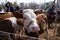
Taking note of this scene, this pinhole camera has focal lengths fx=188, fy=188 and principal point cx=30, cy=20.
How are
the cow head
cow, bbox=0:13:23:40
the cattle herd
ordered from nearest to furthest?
1. the cow head
2. the cattle herd
3. cow, bbox=0:13:23:40

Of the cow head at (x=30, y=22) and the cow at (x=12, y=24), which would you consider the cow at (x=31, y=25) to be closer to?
the cow head at (x=30, y=22)

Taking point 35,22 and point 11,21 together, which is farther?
point 11,21

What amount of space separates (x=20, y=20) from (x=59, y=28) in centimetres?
116

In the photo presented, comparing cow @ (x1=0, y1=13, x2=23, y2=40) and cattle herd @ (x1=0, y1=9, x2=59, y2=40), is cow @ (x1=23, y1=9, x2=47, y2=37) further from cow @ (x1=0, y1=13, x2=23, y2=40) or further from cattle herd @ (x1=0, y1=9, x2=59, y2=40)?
cow @ (x1=0, y1=13, x2=23, y2=40)

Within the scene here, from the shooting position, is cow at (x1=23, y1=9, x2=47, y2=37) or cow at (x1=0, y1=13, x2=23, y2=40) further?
cow at (x1=0, y1=13, x2=23, y2=40)

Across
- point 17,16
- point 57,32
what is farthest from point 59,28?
point 17,16

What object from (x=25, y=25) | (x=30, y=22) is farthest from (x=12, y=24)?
(x=30, y=22)

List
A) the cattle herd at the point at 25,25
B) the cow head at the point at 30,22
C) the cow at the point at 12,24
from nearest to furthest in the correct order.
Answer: the cow head at the point at 30,22 → the cattle herd at the point at 25,25 → the cow at the point at 12,24

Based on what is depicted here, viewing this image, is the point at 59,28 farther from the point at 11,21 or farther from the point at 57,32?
the point at 11,21

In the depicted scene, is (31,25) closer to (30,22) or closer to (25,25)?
(30,22)

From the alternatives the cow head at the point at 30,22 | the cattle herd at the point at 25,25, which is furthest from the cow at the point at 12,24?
the cow head at the point at 30,22

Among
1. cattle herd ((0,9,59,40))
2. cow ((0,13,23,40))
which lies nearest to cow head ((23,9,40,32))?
cattle herd ((0,9,59,40))

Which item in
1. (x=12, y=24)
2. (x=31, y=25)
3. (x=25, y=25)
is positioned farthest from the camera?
(x=12, y=24)

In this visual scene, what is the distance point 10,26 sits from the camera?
11.0 feet
